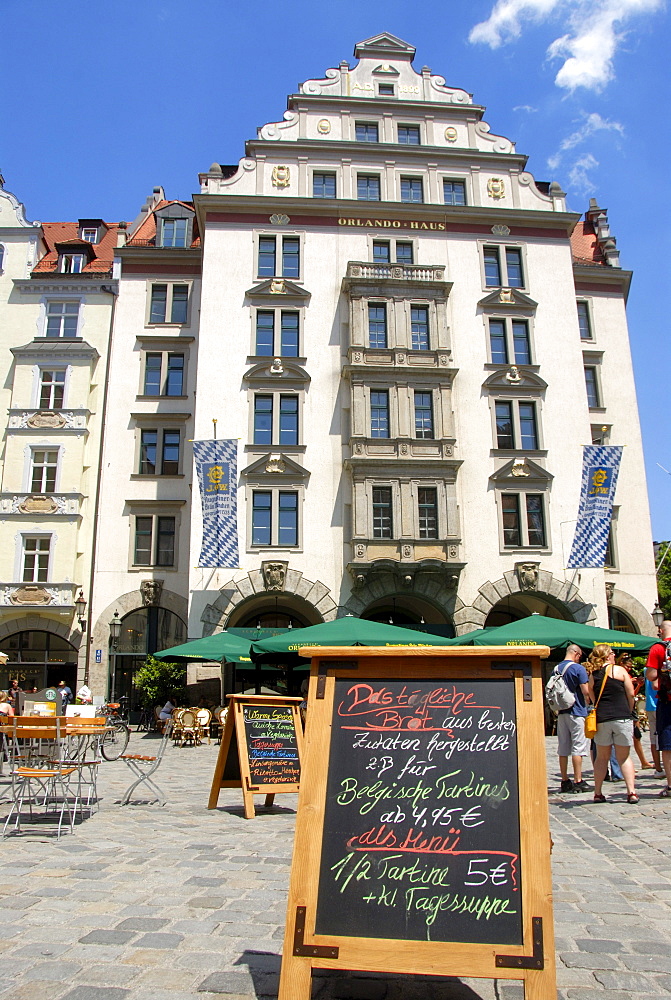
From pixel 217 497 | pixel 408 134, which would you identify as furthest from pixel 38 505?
pixel 408 134

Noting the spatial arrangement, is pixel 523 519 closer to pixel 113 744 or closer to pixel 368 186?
pixel 368 186

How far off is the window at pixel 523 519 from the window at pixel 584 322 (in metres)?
8.64

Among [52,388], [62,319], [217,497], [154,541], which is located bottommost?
[154,541]

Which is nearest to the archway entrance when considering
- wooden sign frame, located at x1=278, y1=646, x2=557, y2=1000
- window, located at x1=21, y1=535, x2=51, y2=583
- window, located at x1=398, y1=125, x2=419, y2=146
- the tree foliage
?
window, located at x1=21, y1=535, x2=51, y2=583

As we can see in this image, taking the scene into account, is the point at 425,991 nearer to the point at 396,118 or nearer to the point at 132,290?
the point at 132,290

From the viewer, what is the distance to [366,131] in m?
31.0

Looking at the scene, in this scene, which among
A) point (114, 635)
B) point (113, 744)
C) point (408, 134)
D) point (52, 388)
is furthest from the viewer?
point (408, 134)

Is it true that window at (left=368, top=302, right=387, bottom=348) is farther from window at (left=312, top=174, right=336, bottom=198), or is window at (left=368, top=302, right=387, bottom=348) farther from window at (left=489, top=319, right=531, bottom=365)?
window at (left=312, top=174, right=336, bottom=198)

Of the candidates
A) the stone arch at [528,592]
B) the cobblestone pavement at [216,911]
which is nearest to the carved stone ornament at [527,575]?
the stone arch at [528,592]

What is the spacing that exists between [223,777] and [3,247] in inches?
1126

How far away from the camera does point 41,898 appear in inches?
213

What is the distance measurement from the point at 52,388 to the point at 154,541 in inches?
281

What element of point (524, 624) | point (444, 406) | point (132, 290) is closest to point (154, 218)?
point (132, 290)

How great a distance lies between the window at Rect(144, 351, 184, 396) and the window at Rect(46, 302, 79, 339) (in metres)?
3.29
